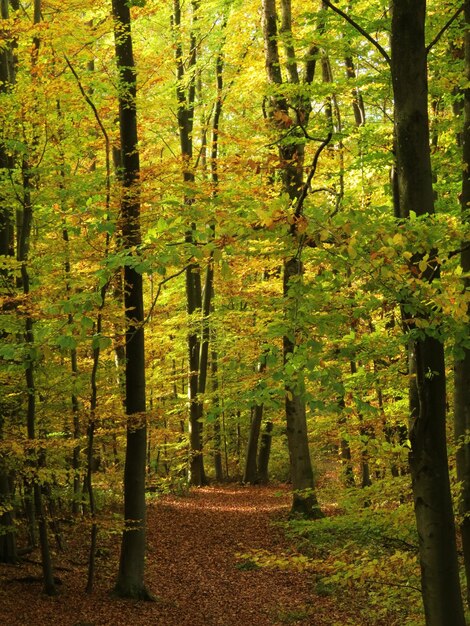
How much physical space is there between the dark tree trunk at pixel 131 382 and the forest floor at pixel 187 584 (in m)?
0.50

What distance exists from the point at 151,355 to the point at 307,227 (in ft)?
58.0

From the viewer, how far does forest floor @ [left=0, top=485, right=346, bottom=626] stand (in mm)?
8328

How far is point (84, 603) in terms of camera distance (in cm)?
867

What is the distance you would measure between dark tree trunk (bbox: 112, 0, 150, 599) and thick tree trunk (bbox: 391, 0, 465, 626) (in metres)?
5.92

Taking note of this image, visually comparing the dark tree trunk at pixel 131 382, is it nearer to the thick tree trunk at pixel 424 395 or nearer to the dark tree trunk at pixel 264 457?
the thick tree trunk at pixel 424 395

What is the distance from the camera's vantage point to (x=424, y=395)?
12.0 feet

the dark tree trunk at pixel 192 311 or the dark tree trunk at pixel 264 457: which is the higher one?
the dark tree trunk at pixel 192 311

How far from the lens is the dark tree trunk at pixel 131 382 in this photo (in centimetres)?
918

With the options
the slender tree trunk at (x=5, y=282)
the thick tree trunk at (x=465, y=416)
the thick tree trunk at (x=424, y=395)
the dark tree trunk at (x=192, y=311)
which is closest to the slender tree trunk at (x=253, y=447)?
the dark tree trunk at (x=192, y=311)

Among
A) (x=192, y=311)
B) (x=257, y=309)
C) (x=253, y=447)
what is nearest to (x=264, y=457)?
(x=253, y=447)

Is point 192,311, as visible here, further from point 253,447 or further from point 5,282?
point 5,282

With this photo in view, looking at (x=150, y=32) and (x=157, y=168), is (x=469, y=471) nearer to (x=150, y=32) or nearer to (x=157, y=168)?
(x=157, y=168)

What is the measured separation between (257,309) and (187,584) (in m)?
5.03

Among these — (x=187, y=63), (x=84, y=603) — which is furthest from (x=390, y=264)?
(x=187, y=63)
